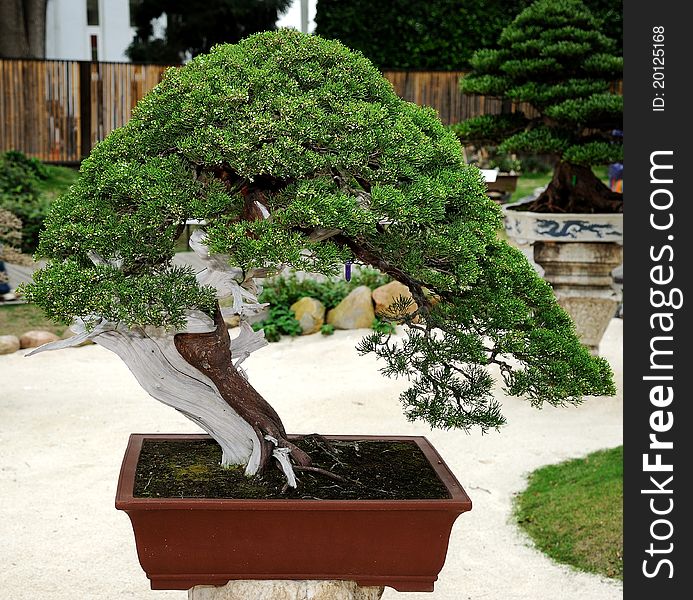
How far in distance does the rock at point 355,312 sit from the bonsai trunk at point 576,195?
210 cm

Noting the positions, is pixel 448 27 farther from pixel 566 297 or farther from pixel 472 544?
pixel 472 544

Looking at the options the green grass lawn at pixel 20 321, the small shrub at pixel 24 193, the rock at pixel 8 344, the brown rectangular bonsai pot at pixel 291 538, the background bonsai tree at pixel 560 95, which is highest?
the background bonsai tree at pixel 560 95

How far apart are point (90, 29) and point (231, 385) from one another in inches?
413

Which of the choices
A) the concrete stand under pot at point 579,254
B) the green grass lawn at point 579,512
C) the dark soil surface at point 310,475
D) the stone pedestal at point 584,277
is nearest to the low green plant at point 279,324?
the concrete stand under pot at point 579,254

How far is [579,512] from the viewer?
Result: 11.8 ft

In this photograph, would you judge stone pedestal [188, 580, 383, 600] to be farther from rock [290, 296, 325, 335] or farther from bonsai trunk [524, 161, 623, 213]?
rock [290, 296, 325, 335]

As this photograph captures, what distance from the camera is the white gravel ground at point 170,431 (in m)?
3.18

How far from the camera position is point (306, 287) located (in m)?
7.29

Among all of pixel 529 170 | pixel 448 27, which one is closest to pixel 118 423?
pixel 448 27

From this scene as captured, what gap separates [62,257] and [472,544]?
6.97ft

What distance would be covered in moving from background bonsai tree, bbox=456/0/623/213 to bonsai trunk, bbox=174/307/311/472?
310cm

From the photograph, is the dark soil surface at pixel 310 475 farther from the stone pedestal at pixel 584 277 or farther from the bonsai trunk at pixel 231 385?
the stone pedestal at pixel 584 277

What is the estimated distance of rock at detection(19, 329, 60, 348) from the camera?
6504mm

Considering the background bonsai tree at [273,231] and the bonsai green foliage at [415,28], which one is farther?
the bonsai green foliage at [415,28]
